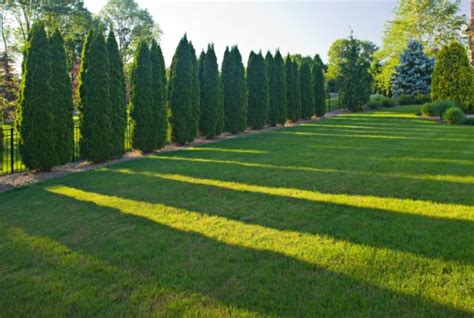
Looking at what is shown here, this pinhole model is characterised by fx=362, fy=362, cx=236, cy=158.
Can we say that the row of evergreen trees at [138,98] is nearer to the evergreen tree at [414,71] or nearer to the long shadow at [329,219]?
the long shadow at [329,219]

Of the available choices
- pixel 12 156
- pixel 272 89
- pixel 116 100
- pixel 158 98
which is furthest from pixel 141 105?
pixel 272 89

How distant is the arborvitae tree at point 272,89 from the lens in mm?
18075

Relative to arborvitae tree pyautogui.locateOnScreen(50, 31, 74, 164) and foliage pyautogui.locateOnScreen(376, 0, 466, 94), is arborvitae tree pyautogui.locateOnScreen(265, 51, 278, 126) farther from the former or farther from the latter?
foliage pyautogui.locateOnScreen(376, 0, 466, 94)

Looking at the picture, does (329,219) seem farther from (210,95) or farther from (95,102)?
(210,95)

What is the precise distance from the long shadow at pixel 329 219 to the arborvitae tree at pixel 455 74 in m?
18.5

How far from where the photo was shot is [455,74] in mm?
19359

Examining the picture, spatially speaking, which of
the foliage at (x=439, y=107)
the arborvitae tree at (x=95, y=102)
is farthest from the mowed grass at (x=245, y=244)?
the foliage at (x=439, y=107)

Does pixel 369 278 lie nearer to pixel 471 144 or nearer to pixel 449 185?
pixel 449 185

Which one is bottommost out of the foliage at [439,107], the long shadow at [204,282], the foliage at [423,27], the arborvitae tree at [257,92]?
the long shadow at [204,282]

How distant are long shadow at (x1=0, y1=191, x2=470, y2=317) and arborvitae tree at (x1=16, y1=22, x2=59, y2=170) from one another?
4.45 meters

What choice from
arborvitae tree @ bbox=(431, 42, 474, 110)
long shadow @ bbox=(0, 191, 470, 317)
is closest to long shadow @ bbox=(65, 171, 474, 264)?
long shadow @ bbox=(0, 191, 470, 317)

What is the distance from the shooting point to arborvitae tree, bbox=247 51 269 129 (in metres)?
16.8

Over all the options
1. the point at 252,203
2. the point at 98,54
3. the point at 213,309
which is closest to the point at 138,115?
the point at 98,54

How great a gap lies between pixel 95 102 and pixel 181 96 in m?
3.81
